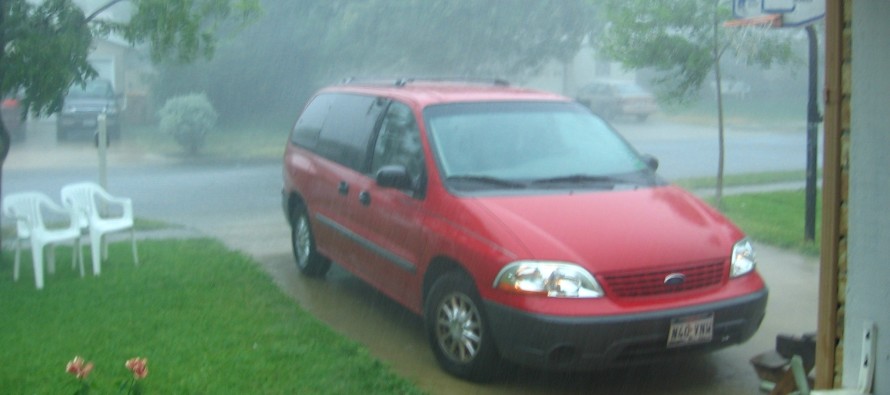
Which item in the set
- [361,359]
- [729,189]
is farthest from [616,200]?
[729,189]

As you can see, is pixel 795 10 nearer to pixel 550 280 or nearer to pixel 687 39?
pixel 687 39

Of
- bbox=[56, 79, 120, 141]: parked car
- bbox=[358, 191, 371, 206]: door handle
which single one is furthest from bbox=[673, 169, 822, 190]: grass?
bbox=[56, 79, 120, 141]: parked car

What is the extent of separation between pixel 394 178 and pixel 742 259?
7.15 ft

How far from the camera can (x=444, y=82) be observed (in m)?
8.36

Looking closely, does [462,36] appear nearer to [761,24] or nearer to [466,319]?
[761,24]

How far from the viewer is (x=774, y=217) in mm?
11477

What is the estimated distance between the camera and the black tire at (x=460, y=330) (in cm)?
571

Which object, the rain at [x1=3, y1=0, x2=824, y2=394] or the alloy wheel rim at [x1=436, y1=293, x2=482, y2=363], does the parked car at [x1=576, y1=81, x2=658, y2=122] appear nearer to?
the rain at [x1=3, y1=0, x2=824, y2=394]

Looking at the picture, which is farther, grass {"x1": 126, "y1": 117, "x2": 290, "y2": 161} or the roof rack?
grass {"x1": 126, "y1": 117, "x2": 290, "y2": 161}

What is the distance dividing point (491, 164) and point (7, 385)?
3.14 m

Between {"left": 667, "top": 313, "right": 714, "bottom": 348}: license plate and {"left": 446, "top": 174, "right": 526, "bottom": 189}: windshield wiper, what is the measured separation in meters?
1.41

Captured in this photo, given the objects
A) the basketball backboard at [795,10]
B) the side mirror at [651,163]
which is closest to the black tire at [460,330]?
the side mirror at [651,163]

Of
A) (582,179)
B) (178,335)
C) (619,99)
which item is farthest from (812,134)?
(619,99)

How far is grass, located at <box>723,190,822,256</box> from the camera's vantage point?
998 centimetres
